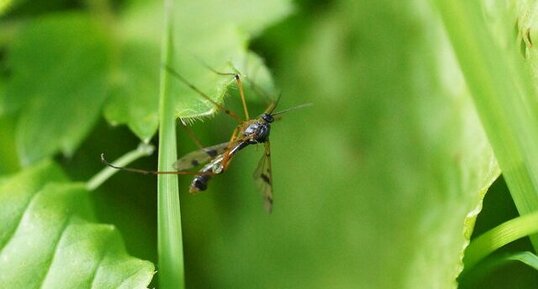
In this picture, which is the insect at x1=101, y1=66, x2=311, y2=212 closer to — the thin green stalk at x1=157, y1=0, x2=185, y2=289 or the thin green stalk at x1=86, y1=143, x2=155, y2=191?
the thin green stalk at x1=86, y1=143, x2=155, y2=191

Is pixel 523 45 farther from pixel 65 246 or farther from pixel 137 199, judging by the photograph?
pixel 137 199

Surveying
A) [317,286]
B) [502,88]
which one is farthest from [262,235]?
[502,88]

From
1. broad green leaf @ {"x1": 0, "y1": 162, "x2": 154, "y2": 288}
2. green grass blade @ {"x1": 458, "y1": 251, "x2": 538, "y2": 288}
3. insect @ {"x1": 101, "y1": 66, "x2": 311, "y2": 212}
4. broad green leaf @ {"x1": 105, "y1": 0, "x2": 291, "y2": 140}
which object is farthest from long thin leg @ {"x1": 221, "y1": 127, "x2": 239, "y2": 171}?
green grass blade @ {"x1": 458, "y1": 251, "x2": 538, "y2": 288}

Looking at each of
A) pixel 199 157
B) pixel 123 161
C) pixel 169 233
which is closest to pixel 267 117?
pixel 199 157

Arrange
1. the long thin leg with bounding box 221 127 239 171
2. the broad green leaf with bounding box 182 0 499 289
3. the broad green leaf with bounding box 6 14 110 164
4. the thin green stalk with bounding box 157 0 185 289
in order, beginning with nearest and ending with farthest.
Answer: the thin green stalk with bounding box 157 0 185 289
the broad green leaf with bounding box 182 0 499 289
the long thin leg with bounding box 221 127 239 171
the broad green leaf with bounding box 6 14 110 164

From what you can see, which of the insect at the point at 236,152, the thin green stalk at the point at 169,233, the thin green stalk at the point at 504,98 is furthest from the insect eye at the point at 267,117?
the thin green stalk at the point at 504,98

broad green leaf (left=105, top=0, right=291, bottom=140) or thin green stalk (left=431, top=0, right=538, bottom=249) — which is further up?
broad green leaf (left=105, top=0, right=291, bottom=140)

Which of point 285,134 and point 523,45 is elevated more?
point 285,134
